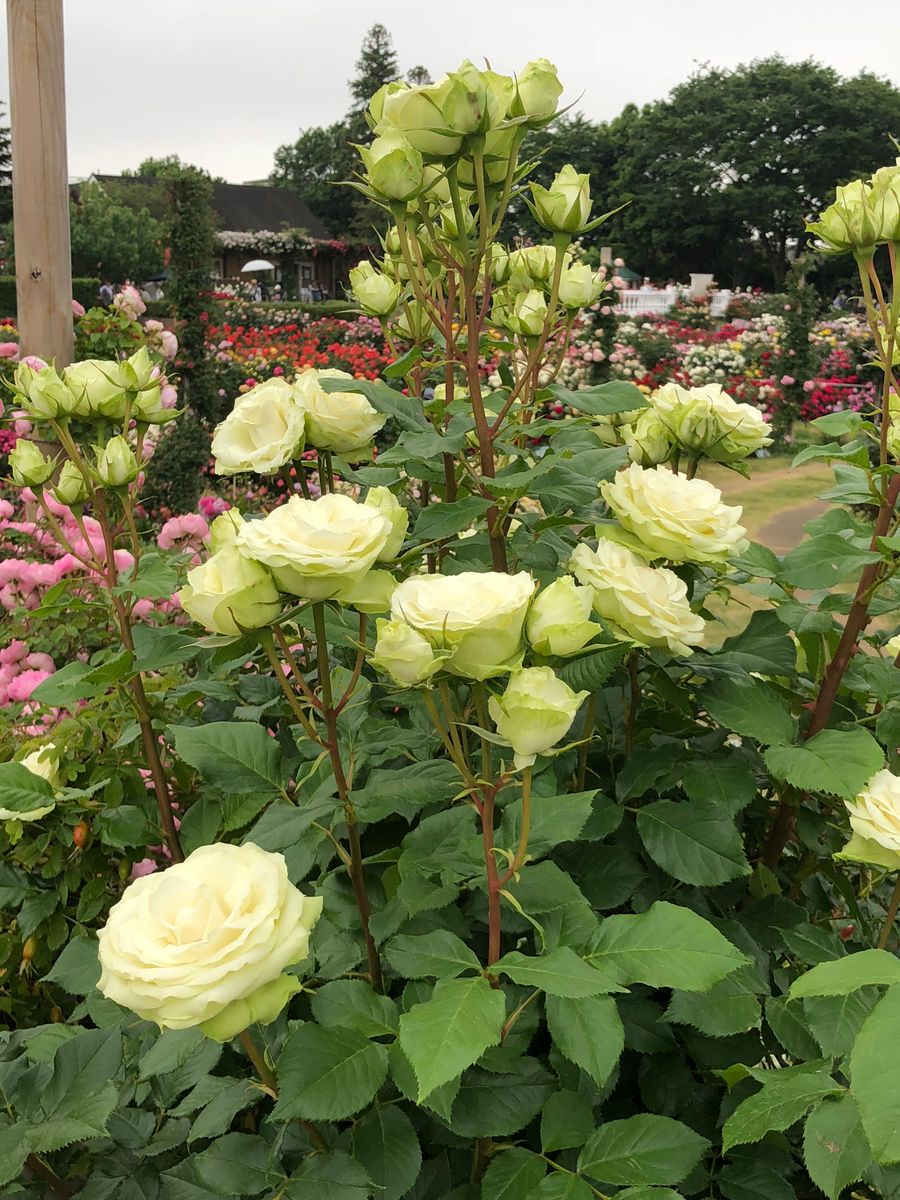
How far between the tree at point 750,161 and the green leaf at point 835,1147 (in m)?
42.1

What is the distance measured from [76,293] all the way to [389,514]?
759 inches

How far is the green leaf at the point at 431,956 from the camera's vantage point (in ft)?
2.70

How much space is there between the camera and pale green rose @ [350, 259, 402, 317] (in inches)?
53.7

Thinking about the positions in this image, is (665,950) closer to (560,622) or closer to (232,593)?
(560,622)

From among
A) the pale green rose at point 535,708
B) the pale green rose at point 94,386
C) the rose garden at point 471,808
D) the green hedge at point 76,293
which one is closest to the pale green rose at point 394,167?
the rose garden at point 471,808

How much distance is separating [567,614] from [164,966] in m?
0.39

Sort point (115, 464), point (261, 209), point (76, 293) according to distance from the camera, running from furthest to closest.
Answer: point (261, 209) < point (76, 293) < point (115, 464)

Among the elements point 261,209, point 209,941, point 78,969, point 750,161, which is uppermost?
point 750,161

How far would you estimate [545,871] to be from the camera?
0.89m

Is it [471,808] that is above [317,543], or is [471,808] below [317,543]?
below

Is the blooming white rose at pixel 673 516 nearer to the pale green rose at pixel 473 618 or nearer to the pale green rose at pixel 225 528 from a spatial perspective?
the pale green rose at pixel 473 618

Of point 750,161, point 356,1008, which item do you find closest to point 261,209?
point 750,161

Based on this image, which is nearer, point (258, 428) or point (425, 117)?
point (425, 117)

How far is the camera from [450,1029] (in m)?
0.70
